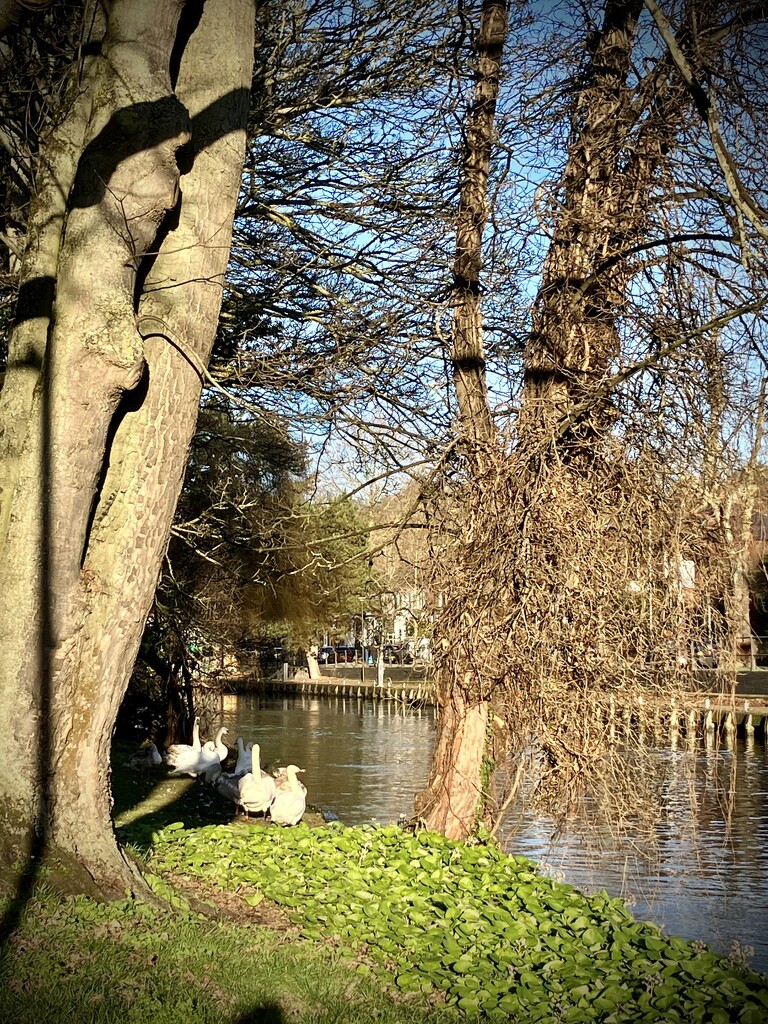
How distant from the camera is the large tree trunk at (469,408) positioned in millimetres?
8422

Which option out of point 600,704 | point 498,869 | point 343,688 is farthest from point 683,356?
point 343,688

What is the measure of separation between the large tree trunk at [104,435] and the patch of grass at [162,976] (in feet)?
1.64

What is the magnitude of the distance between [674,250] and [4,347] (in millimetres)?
7092

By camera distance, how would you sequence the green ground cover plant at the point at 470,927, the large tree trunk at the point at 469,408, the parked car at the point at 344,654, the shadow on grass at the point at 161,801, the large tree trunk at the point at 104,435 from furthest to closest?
the parked car at the point at 344,654 < the shadow on grass at the point at 161,801 < the large tree trunk at the point at 469,408 < the large tree trunk at the point at 104,435 < the green ground cover plant at the point at 470,927

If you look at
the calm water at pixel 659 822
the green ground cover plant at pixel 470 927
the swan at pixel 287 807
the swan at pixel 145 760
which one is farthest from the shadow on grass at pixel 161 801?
the calm water at pixel 659 822

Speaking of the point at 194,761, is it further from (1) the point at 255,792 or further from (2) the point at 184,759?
(1) the point at 255,792

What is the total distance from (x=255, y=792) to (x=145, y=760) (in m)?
5.17

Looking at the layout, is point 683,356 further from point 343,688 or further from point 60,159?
point 343,688

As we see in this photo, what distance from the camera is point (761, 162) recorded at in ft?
23.1

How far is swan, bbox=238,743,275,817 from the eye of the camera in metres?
12.8

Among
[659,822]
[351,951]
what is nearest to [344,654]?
[659,822]

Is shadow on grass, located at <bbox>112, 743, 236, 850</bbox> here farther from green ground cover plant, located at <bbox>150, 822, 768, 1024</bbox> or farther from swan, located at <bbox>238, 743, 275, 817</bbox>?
green ground cover plant, located at <bbox>150, 822, 768, 1024</bbox>

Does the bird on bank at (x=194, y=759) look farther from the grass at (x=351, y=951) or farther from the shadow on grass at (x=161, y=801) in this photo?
the grass at (x=351, y=951)

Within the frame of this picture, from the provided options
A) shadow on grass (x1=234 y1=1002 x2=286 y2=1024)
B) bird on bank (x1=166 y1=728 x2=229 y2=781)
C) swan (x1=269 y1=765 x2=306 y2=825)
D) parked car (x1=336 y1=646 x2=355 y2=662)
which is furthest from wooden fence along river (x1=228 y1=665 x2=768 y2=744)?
parked car (x1=336 y1=646 x2=355 y2=662)
